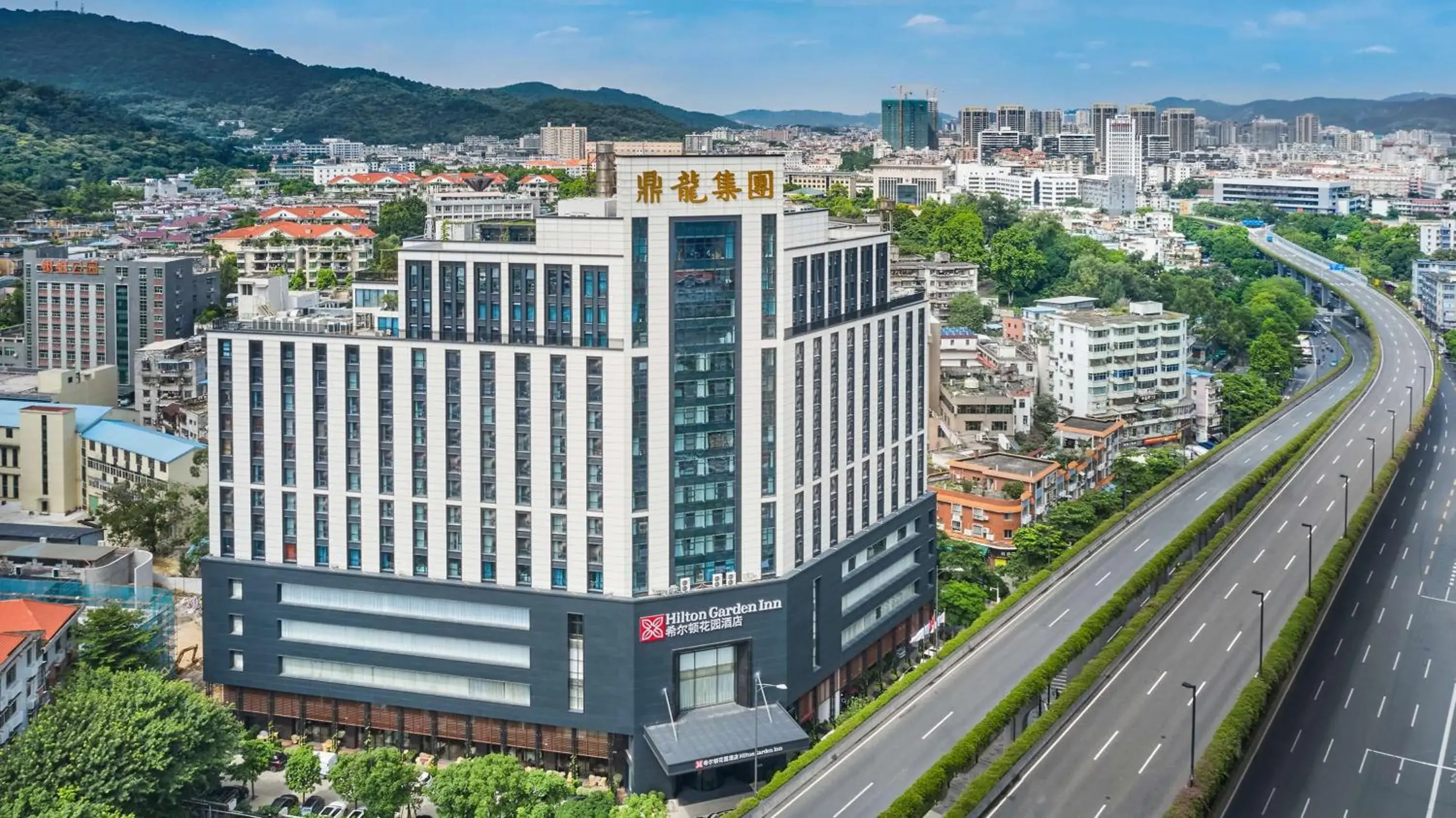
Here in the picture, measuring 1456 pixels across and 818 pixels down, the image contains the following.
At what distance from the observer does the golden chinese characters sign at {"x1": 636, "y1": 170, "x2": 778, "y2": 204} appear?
37.2 m

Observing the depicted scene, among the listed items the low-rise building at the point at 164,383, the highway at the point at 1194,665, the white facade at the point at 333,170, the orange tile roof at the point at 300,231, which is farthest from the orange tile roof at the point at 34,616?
the white facade at the point at 333,170

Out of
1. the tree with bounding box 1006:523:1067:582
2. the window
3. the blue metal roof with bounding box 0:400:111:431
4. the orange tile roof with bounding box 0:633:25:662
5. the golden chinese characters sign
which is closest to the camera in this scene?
the orange tile roof with bounding box 0:633:25:662

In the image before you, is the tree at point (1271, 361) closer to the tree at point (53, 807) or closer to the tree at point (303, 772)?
the tree at point (303, 772)

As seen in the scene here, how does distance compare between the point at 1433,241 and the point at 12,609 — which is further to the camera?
the point at 1433,241

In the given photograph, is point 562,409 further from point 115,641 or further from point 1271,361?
point 1271,361

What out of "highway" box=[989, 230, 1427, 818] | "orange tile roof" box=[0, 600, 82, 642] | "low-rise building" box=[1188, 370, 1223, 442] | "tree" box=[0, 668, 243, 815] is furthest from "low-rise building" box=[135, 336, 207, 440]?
"low-rise building" box=[1188, 370, 1223, 442]

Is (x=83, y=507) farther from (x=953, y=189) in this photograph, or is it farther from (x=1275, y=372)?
(x=953, y=189)

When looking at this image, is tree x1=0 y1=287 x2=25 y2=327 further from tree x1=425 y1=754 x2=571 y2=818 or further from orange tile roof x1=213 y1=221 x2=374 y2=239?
tree x1=425 y1=754 x2=571 y2=818

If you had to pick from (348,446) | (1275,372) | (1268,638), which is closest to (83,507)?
(348,446)

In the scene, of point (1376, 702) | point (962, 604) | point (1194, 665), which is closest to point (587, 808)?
point (1194, 665)

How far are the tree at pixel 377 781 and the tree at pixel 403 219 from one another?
239ft

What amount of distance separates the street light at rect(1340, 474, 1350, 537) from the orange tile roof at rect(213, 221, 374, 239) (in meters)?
68.4

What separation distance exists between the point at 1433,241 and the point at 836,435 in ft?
429

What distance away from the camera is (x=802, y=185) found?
490 ft
